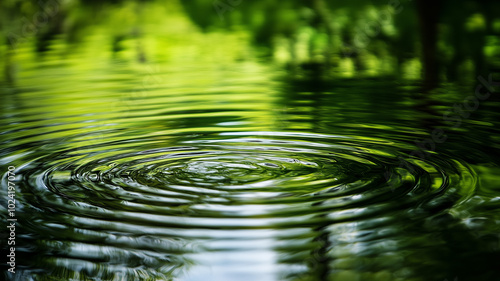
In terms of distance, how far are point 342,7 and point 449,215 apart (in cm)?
904

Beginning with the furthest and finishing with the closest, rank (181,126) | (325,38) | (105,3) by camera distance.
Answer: (105,3) < (325,38) < (181,126)

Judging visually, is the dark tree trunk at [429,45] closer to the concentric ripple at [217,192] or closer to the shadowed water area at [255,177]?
the shadowed water area at [255,177]

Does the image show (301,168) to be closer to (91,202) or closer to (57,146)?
(91,202)

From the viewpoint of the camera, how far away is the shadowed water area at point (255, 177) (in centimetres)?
186

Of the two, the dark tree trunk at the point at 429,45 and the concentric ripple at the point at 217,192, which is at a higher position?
the dark tree trunk at the point at 429,45

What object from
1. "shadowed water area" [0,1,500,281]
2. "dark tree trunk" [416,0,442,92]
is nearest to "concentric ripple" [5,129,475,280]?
"shadowed water area" [0,1,500,281]

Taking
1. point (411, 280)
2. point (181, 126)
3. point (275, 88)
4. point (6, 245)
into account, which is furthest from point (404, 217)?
point (275, 88)

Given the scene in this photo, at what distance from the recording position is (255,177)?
2578mm

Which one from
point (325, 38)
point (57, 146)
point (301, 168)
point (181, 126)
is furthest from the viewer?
point (325, 38)

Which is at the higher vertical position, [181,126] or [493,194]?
[181,126]

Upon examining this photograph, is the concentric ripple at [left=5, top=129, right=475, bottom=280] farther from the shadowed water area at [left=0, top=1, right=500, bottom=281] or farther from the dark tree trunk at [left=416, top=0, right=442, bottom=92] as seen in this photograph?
the dark tree trunk at [left=416, top=0, right=442, bottom=92]

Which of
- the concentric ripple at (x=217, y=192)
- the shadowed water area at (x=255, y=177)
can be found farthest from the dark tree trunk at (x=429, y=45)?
the concentric ripple at (x=217, y=192)

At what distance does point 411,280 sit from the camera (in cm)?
171

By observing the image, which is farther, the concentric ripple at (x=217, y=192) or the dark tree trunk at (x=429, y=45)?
the dark tree trunk at (x=429, y=45)
